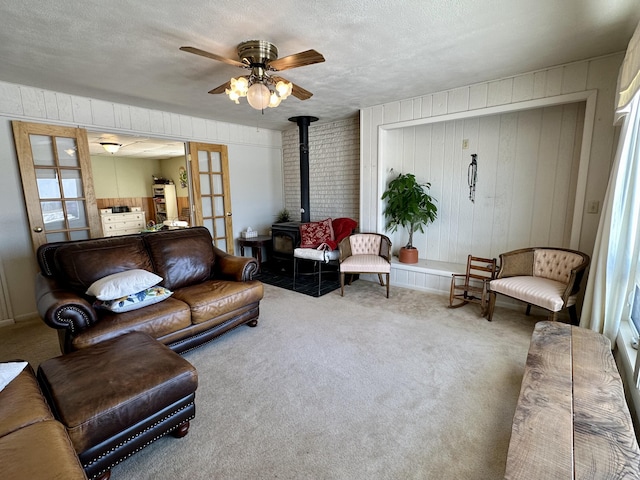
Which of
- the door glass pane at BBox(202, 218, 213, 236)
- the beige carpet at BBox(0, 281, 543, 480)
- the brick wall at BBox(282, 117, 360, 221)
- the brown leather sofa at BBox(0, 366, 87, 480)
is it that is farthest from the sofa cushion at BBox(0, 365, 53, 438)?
the brick wall at BBox(282, 117, 360, 221)

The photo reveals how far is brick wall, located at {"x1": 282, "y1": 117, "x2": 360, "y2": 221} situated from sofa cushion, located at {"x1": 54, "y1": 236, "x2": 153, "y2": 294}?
124 inches

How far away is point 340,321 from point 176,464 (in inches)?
75.7

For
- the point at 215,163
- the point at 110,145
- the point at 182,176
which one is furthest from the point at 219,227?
the point at 182,176

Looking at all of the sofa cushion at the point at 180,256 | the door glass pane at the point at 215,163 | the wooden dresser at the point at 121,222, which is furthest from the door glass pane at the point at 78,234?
the wooden dresser at the point at 121,222

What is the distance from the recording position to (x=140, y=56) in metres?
2.51

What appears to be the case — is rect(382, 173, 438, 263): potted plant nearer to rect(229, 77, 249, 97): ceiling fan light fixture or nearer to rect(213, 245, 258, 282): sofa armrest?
rect(213, 245, 258, 282): sofa armrest

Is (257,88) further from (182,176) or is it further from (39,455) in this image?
(182,176)

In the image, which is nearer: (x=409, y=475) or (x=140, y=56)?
(x=409, y=475)

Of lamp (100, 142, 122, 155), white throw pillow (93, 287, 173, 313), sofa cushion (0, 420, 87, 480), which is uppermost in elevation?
lamp (100, 142, 122, 155)

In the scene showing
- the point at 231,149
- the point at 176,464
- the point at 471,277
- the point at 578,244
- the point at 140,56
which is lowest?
the point at 176,464

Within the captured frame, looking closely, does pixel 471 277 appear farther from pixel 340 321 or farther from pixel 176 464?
pixel 176 464

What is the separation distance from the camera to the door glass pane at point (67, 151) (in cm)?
348

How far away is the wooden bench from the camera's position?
1021 millimetres

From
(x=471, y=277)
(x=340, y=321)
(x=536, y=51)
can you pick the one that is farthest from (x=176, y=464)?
(x=536, y=51)
